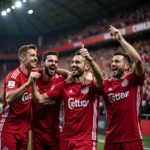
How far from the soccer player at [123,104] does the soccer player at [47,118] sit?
2.83 ft

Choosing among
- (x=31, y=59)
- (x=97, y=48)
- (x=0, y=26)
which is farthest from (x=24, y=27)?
(x=31, y=59)

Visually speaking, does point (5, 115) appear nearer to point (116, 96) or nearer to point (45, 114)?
point (45, 114)

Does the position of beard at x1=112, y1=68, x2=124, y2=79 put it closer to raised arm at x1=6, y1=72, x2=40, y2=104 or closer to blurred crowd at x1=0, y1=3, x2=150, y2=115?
raised arm at x1=6, y1=72, x2=40, y2=104

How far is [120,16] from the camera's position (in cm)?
2541

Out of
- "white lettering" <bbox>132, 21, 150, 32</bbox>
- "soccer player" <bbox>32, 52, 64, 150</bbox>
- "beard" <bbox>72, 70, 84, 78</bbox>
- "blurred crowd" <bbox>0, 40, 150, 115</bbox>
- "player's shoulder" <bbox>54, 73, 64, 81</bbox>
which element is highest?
"white lettering" <bbox>132, 21, 150, 32</bbox>

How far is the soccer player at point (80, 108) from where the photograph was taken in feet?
12.9

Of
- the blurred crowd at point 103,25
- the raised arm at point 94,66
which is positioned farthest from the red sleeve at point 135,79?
the blurred crowd at point 103,25

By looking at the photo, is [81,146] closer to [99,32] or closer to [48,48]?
[99,32]

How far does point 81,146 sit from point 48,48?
1232 inches

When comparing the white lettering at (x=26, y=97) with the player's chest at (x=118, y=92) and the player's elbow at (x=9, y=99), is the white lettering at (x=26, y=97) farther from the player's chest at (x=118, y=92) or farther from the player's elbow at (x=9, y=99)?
the player's chest at (x=118, y=92)

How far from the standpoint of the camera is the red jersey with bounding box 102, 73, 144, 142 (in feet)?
13.4

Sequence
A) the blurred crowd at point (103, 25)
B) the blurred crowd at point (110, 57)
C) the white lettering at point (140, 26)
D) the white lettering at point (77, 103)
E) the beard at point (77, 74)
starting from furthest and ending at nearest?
the blurred crowd at point (103, 25)
the white lettering at point (140, 26)
the blurred crowd at point (110, 57)
the beard at point (77, 74)
the white lettering at point (77, 103)

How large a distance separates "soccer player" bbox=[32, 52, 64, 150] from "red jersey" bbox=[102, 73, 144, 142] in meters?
0.87

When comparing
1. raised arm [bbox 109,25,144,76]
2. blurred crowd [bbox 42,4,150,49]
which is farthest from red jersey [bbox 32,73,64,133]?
blurred crowd [bbox 42,4,150,49]
